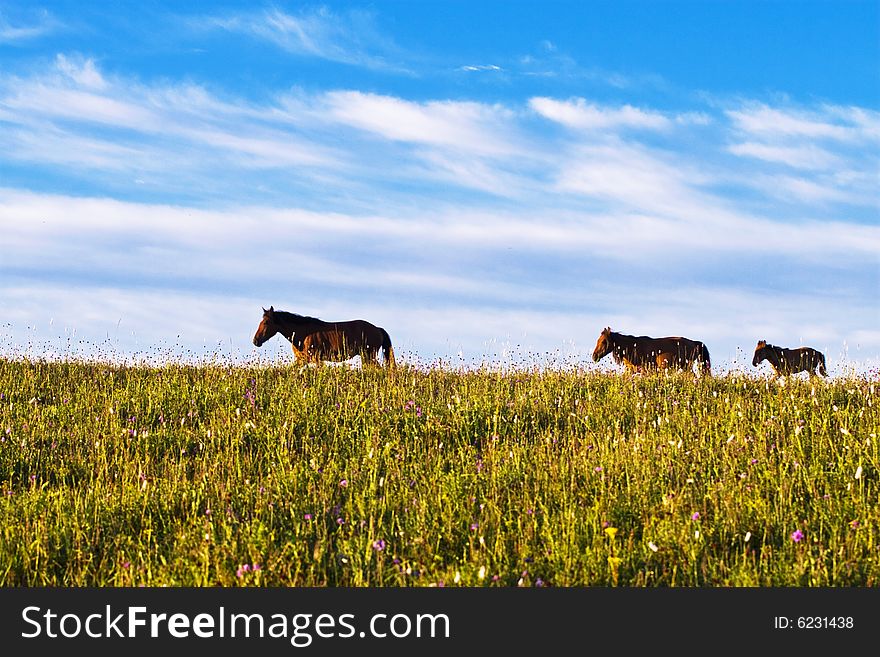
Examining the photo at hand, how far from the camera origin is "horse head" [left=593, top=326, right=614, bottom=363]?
966 inches

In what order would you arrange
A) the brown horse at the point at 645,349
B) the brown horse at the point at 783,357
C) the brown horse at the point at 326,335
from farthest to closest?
1. the brown horse at the point at 783,357
2. the brown horse at the point at 645,349
3. the brown horse at the point at 326,335

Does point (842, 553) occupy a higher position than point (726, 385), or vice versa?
point (726, 385)

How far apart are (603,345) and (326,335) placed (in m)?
7.84

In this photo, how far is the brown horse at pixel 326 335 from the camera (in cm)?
2228

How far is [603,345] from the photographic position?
80.7 feet

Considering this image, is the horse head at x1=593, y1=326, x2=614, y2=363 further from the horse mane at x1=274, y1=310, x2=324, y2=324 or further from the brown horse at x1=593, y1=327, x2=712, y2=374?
the horse mane at x1=274, y1=310, x2=324, y2=324

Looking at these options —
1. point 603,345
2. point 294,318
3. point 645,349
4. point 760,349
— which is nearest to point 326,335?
point 294,318

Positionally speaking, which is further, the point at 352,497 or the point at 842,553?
the point at 352,497

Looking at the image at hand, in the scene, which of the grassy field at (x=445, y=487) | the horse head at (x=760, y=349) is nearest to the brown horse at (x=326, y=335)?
the grassy field at (x=445, y=487)

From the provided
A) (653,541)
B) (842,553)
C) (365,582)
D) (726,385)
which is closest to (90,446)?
(365,582)

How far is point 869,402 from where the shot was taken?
12.0 meters

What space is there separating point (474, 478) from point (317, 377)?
759 centimetres

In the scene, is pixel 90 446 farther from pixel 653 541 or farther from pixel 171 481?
pixel 653 541

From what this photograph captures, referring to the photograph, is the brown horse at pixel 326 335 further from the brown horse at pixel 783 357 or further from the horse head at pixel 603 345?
the brown horse at pixel 783 357
